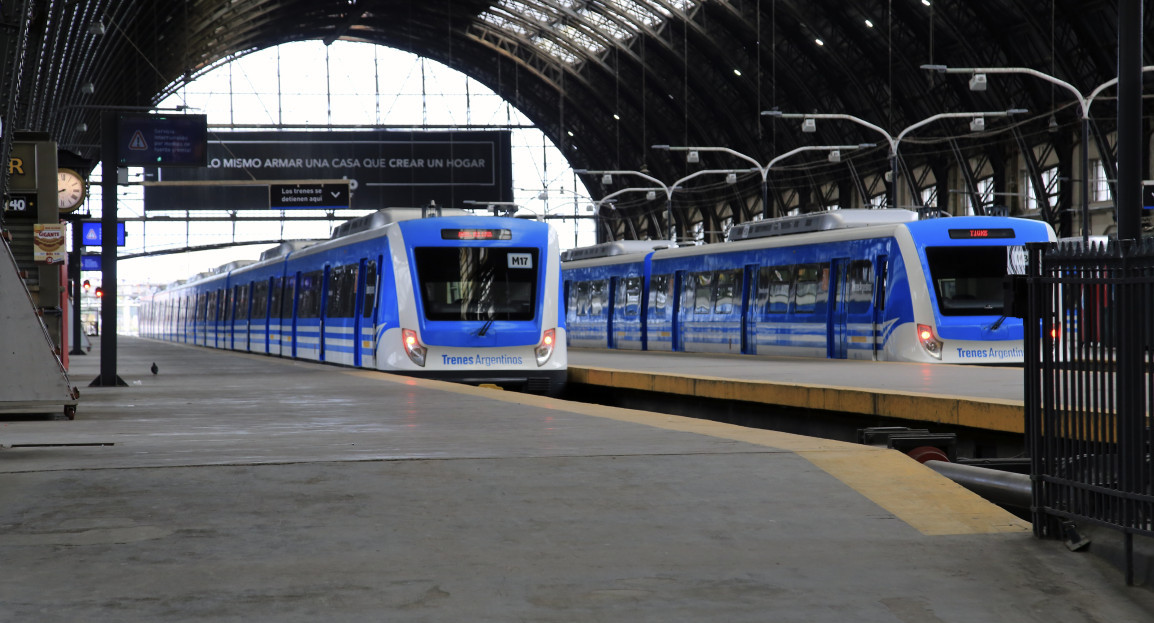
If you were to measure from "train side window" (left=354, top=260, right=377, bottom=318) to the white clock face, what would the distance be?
755 cm

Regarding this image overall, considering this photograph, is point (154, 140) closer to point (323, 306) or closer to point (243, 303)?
point (323, 306)

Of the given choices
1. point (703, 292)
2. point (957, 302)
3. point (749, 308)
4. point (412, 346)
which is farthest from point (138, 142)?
point (703, 292)

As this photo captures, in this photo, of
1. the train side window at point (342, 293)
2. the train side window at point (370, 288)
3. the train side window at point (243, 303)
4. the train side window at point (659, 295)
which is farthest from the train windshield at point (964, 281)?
the train side window at point (243, 303)

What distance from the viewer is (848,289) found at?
21.8m

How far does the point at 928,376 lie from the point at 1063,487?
10.2 metres

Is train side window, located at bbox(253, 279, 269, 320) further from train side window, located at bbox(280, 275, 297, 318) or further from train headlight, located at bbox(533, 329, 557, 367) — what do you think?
train headlight, located at bbox(533, 329, 557, 367)

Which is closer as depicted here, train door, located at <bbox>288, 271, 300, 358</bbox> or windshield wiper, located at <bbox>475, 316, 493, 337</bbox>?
windshield wiper, located at <bbox>475, 316, 493, 337</bbox>

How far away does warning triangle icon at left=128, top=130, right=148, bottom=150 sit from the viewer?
18281mm

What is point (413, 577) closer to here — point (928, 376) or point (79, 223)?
point (928, 376)

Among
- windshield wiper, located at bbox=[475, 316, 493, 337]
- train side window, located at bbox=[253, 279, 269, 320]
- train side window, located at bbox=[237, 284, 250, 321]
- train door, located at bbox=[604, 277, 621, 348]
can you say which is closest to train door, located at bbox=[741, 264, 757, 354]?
windshield wiper, located at bbox=[475, 316, 493, 337]

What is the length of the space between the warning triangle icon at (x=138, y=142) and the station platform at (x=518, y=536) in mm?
9909

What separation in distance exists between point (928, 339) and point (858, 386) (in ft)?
22.4

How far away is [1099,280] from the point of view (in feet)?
18.5

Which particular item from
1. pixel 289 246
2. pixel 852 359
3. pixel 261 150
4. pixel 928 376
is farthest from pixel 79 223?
pixel 928 376
